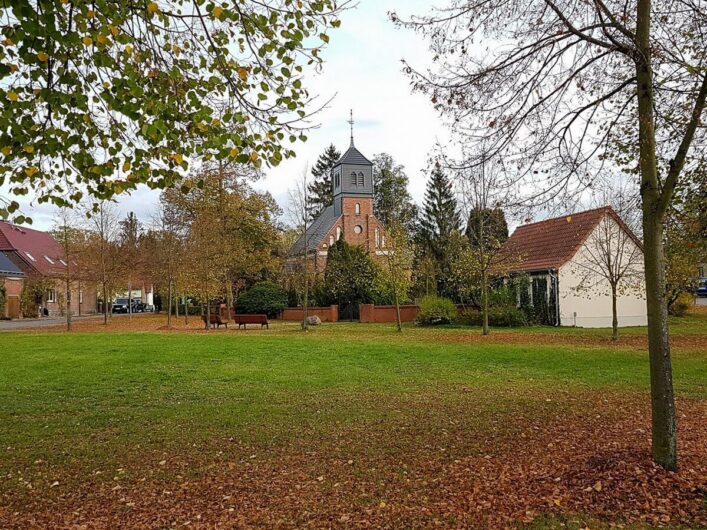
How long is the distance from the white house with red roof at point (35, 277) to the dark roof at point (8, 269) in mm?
140

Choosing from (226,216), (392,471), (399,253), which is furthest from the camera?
(226,216)

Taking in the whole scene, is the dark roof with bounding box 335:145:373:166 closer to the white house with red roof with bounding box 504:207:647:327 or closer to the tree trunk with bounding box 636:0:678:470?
the white house with red roof with bounding box 504:207:647:327

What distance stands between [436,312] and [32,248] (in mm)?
41492

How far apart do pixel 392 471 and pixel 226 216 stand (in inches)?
1304

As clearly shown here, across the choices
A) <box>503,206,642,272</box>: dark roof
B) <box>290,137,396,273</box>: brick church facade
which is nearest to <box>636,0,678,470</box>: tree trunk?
<box>503,206,642,272</box>: dark roof

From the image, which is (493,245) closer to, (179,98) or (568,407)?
(568,407)

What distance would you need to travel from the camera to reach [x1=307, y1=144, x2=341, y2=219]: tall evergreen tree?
7456 cm

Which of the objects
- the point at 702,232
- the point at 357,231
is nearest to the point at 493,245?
the point at 702,232

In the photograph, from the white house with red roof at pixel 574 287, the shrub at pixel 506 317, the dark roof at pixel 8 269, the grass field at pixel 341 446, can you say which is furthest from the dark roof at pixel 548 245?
the dark roof at pixel 8 269

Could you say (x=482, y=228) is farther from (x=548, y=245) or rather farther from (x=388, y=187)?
(x=388, y=187)

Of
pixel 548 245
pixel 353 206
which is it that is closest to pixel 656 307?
pixel 548 245

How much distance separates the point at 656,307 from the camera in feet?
16.5

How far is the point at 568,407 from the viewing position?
845 cm

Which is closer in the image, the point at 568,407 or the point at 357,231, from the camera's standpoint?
the point at 568,407
